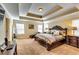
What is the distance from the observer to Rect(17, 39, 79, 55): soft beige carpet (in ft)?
6.63

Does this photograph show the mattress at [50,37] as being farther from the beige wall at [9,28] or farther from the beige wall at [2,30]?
the beige wall at [2,30]

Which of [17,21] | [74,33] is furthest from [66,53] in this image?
[17,21]

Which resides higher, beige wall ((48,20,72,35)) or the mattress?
beige wall ((48,20,72,35))

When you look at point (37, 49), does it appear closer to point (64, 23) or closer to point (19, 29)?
point (19, 29)

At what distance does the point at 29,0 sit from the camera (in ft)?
6.69

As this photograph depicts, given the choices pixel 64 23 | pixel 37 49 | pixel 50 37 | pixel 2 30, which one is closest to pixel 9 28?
pixel 2 30

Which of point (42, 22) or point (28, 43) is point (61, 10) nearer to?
point (42, 22)

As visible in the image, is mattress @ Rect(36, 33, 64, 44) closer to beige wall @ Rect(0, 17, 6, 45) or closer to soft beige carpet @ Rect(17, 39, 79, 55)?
soft beige carpet @ Rect(17, 39, 79, 55)

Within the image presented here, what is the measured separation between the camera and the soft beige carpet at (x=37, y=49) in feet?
6.63

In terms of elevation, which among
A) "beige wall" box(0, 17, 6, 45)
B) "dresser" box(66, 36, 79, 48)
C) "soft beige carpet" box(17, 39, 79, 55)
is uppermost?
"beige wall" box(0, 17, 6, 45)

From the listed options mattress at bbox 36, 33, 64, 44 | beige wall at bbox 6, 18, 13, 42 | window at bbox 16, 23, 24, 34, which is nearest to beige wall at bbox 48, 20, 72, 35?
mattress at bbox 36, 33, 64, 44

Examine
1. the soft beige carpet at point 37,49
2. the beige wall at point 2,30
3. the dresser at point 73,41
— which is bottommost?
the soft beige carpet at point 37,49

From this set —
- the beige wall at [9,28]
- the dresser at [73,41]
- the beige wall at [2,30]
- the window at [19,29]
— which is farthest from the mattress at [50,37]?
the beige wall at [2,30]

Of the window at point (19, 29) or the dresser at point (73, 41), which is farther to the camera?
the window at point (19, 29)
